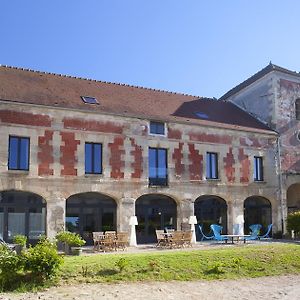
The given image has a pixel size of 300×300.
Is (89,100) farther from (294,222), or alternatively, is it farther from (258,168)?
(294,222)

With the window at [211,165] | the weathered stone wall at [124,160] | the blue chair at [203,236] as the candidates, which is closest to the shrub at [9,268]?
the weathered stone wall at [124,160]

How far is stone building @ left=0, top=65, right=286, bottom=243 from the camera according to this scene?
17250 millimetres

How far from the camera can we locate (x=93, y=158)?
60.9ft

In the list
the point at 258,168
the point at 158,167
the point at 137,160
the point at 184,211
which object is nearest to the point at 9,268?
the point at 137,160

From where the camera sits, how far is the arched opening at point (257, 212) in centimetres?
2269

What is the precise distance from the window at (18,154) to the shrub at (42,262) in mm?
6965

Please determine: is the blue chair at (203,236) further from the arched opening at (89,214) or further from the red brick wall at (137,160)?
the arched opening at (89,214)

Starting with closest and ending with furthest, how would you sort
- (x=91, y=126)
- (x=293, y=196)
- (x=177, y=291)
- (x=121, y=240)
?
(x=177, y=291)
(x=121, y=240)
(x=91, y=126)
(x=293, y=196)

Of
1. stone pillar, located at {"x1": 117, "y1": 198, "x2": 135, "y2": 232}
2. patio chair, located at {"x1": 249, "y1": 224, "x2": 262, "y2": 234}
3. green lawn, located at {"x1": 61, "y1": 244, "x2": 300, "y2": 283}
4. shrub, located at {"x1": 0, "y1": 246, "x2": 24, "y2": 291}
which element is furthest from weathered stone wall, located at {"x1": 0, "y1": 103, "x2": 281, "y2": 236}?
shrub, located at {"x1": 0, "y1": 246, "x2": 24, "y2": 291}

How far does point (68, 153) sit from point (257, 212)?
10.8 meters

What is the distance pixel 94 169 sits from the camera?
728 inches

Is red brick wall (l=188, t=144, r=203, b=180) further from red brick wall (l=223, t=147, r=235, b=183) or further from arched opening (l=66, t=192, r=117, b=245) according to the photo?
arched opening (l=66, t=192, r=117, b=245)

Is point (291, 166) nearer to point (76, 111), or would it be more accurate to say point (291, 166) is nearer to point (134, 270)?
point (76, 111)

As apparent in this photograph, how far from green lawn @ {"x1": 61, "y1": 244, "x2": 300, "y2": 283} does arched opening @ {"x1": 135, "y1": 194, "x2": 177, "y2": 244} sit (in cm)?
614
